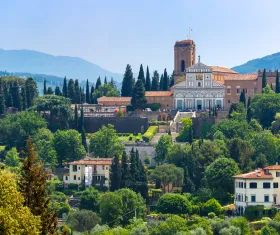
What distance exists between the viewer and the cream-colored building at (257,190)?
58.4m

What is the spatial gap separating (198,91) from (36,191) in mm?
68501

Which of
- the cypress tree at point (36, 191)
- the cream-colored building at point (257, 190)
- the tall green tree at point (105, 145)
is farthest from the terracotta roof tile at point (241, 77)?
the cypress tree at point (36, 191)

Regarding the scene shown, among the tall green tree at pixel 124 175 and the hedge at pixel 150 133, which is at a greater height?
the hedge at pixel 150 133

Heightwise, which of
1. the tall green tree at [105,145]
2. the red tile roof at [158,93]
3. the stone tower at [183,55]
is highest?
the stone tower at [183,55]

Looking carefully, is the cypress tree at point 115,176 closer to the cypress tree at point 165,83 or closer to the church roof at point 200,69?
the church roof at point 200,69

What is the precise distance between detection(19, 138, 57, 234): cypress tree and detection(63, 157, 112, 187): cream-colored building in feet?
146

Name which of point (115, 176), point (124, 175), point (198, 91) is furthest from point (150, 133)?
point (124, 175)

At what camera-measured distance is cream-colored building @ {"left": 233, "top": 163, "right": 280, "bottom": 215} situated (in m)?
58.4

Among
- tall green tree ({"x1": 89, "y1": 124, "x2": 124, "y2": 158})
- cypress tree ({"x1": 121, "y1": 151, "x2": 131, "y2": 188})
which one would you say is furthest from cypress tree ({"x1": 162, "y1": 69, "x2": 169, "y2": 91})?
cypress tree ({"x1": 121, "y1": 151, "x2": 131, "y2": 188})

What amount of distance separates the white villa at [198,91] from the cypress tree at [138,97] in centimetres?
427

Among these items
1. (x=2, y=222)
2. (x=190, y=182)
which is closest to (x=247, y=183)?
(x=190, y=182)

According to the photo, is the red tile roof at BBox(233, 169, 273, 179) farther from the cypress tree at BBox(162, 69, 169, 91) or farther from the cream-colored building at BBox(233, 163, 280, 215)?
the cypress tree at BBox(162, 69, 169, 91)

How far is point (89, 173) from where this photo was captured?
227ft

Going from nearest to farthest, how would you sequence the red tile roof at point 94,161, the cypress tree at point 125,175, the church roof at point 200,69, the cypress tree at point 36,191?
the cypress tree at point 36,191 < the cypress tree at point 125,175 < the red tile roof at point 94,161 < the church roof at point 200,69
